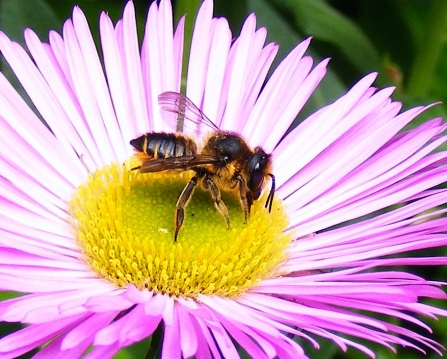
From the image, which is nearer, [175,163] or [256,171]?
[175,163]

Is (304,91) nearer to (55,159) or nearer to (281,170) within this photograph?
(281,170)

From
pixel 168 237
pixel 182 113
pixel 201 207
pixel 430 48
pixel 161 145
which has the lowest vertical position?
pixel 168 237

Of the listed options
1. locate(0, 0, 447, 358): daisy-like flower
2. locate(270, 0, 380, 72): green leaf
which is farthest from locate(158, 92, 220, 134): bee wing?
locate(270, 0, 380, 72): green leaf

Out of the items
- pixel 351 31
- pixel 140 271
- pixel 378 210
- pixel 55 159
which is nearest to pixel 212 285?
pixel 140 271

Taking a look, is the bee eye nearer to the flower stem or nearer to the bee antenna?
the bee antenna

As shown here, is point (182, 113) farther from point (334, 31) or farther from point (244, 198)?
point (334, 31)

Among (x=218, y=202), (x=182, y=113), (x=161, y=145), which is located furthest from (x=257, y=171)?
(x=182, y=113)
